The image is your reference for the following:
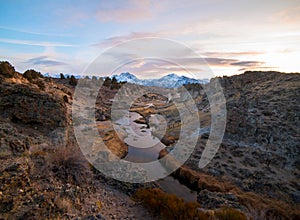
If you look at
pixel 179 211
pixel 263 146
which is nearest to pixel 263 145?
pixel 263 146

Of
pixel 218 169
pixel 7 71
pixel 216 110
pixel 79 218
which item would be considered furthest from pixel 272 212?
pixel 7 71

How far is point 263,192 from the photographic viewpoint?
61.3 ft

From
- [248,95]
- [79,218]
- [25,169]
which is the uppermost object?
[248,95]

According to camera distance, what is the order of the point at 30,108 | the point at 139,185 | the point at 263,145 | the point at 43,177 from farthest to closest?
1. the point at 263,145
2. the point at 30,108
3. the point at 139,185
4. the point at 43,177

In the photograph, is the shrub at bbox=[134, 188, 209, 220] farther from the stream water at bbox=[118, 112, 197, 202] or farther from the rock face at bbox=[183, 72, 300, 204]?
the rock face at bbox=[183, 72, 300, 204]

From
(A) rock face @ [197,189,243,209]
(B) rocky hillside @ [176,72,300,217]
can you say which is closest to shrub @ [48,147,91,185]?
(A) rock face @ [197,189,243,209]

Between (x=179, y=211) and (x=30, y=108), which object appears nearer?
(x=179, y=211)

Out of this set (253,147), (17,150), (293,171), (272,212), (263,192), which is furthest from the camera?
(253,147)

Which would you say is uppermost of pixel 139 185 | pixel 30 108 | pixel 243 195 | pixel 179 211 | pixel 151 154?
pixel 30 108

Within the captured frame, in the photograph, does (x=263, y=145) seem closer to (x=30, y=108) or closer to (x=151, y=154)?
(x=151, y=154)

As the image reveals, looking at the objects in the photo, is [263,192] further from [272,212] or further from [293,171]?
[293,171]

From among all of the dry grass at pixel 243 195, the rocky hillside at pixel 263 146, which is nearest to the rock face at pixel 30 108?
the dry grass at pixel 243 195

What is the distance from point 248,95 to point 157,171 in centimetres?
3000

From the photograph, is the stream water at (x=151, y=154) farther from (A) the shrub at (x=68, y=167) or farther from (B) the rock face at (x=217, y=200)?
(A) the shrub at (x=68, y=167)
